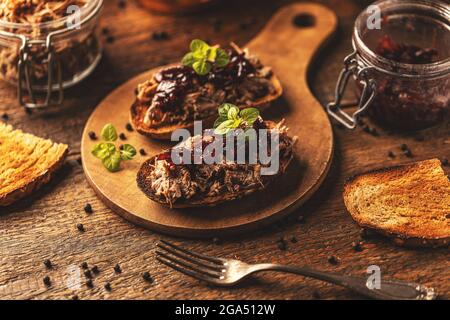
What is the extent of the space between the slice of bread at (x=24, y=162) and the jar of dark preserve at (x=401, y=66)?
2.33 m

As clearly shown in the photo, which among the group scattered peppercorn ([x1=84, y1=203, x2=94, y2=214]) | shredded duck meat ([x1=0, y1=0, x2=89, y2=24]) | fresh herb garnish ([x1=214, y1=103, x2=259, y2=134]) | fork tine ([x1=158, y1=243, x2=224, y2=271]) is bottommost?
scattered peppercorn ([x1=84, y1=203, x2=94, y2=214])

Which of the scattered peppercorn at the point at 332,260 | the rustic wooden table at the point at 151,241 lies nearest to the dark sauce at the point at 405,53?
the rustic wooden table at the point at 151,241

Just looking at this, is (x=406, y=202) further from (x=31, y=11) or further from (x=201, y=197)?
(x=31, y=11)

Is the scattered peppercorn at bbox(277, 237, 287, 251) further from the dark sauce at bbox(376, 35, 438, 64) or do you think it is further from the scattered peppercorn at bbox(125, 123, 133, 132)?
the dark sauce at bbox(376, 35, 438, 64)

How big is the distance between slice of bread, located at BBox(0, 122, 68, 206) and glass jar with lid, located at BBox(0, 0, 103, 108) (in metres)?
0.47

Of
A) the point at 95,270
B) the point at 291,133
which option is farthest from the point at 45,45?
→ the point at 291,133

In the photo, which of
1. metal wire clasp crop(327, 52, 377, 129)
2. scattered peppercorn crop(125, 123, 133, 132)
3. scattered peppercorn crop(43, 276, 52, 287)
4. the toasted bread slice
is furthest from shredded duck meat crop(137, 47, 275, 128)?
scattered peppercorn crop(43, 276, 52, 287)

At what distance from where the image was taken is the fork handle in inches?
169

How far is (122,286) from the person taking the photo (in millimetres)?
4586

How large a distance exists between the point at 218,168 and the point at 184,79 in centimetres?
96

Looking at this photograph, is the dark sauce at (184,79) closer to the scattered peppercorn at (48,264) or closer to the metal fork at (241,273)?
the metal fork at (241,273)

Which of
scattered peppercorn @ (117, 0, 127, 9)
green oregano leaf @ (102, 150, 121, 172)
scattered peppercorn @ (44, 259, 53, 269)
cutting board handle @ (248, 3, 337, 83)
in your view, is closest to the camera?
scattered peppercorn @ (44, 259, 53, 269)
